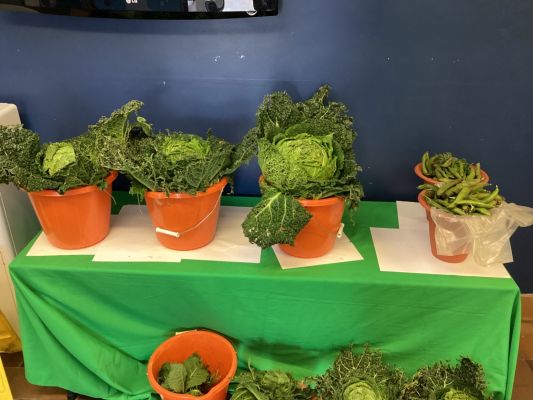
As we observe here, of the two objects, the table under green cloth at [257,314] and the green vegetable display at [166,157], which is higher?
the green vegetable display at [166,157]

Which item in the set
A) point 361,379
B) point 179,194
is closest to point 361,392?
point 361,379

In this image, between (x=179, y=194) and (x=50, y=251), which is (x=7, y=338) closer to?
(x=50, y=251)

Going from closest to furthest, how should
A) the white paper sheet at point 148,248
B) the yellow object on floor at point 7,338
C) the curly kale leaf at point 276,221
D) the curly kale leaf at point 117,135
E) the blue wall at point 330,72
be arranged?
the curly kale leaf at point 276,221, the curly kale leaf at point 117,135, the white paper sheet at point 148,248, the blue wall at point 330,72, the yellow object on floor at point 7,338

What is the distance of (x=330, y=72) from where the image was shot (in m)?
1.74

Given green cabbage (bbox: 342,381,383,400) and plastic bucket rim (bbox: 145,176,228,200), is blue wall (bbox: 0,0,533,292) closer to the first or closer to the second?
plastic bucket rim (bbox: 145,176,228,200)

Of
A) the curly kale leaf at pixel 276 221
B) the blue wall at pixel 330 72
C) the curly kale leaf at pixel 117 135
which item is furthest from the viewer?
the blue wall at pixel 330 72

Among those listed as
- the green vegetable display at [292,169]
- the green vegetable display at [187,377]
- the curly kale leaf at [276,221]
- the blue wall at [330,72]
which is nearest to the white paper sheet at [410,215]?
the blue wall at [330,72]

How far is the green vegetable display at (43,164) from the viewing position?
4.52ft

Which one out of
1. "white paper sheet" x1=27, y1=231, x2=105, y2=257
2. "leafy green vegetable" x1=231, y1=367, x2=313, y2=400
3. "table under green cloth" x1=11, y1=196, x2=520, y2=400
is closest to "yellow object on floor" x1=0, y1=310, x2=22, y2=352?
"table under green cloth" x1=11, y1=196, x2=520, y2=400

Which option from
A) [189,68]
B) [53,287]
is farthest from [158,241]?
[189,68]

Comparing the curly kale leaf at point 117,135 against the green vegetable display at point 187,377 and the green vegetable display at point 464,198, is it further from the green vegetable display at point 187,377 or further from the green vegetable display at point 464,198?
the green vegetable display at point 464,198

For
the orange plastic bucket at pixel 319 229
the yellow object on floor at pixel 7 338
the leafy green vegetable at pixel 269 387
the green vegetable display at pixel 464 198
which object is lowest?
the yellow object on floor at pixel 7 338

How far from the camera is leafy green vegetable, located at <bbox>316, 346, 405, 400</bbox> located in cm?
136

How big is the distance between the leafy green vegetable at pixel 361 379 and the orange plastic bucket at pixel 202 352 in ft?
1.03
